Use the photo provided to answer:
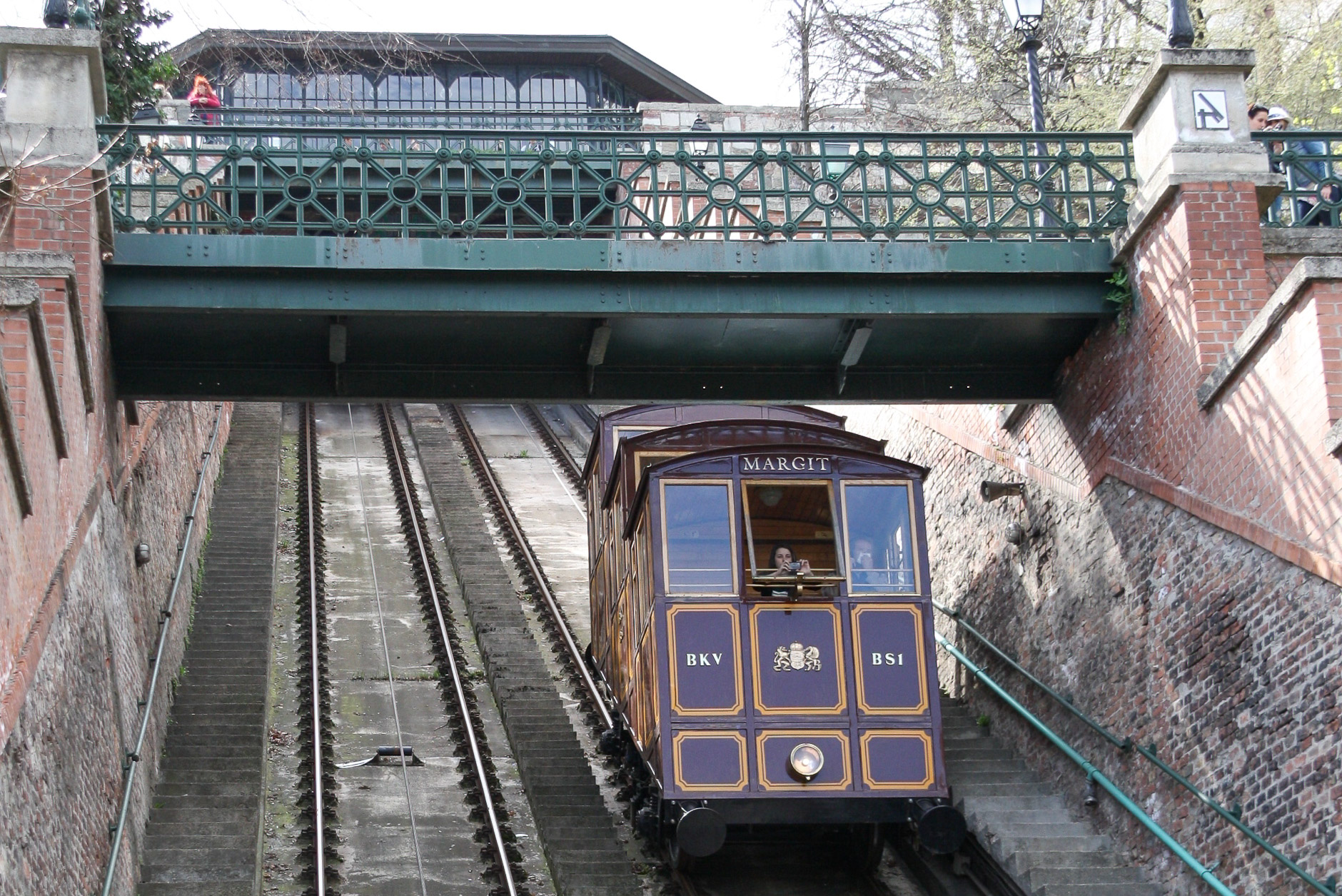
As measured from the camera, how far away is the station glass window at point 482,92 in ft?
122

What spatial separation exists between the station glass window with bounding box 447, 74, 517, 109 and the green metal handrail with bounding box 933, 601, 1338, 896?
82.5 ft

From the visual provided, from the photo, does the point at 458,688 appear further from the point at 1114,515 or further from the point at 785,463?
the point at 1114,515

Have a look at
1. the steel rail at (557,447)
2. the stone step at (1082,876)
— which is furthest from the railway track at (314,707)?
the stone step at (1082,876)

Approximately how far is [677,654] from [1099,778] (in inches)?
130

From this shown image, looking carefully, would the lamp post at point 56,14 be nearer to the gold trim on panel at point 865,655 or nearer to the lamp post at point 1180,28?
the gold trim on panel at point 865,655

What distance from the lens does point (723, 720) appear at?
36.7 ft

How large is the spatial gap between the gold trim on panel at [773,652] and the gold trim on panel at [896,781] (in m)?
0.27

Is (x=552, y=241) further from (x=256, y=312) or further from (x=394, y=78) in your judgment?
(x=394, y=78)

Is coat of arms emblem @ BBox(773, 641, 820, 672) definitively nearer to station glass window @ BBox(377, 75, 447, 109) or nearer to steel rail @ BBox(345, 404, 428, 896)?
steel rail @ BBox(345, 404, 428, 896)

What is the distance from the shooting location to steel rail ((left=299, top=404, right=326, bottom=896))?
1188 cm

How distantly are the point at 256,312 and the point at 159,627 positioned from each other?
144 inches

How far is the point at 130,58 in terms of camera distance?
18219mm

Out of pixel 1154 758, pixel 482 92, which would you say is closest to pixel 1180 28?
pixel 1154 758

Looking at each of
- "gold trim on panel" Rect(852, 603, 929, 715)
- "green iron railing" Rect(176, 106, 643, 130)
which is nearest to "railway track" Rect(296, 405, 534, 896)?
"gold trim on panel" Rect(852, 603, 929, 715)
